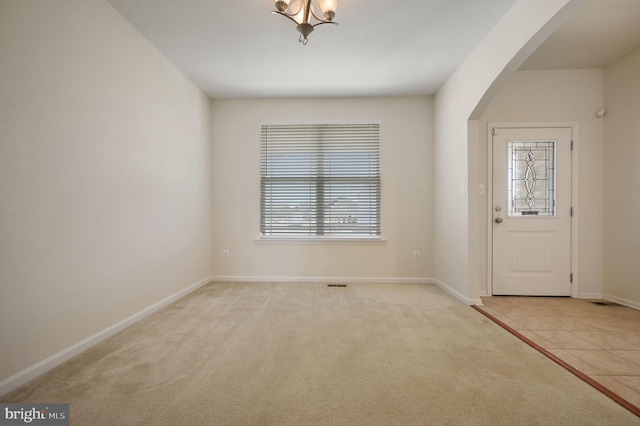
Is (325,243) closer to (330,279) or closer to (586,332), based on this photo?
(330,279)

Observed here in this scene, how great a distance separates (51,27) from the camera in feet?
6.24

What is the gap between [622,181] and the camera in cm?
330

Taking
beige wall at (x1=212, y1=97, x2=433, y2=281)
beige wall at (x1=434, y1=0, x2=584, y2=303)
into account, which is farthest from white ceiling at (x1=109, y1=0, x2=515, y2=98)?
beige wall at (x1=212, y1=97, x2=433, y2=281)

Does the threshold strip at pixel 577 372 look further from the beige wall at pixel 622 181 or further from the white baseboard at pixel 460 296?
the beige wall at pixel 622 181

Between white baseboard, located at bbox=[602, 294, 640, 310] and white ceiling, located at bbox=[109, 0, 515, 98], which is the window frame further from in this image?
white baseboard, located at bbox=[602, 294, 640, 310]

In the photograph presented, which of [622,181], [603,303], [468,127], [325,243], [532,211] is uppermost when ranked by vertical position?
[468,127]

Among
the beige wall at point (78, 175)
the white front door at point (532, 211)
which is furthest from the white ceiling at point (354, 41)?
the white front door at point (532, 211)

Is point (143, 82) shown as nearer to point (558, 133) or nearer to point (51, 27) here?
point (51, 27)

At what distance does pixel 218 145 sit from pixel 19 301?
3.14m

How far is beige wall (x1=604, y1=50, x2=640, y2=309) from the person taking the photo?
3168 millimetres

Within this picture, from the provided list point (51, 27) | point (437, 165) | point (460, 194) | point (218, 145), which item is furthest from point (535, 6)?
point (218, 145)

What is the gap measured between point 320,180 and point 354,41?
1.97 metres

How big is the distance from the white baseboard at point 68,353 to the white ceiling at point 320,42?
9.00 ft

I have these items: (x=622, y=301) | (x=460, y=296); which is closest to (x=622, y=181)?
(x=622, y=301)
